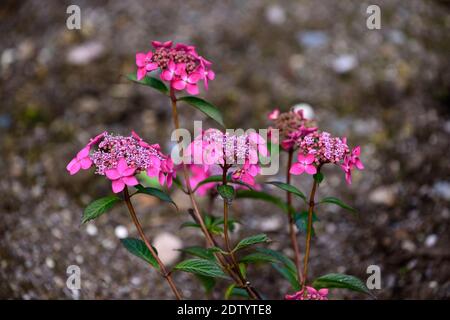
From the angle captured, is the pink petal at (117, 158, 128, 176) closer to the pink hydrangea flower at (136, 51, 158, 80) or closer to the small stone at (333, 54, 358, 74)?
the pink hydrangea flower at (136, 51, 158, 80)

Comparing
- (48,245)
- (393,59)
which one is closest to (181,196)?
(48,245)

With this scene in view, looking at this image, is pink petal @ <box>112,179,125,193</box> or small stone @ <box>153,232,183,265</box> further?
small stone @ <box>153,232,183,265</box>

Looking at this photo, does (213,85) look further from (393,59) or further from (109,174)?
(109,174)

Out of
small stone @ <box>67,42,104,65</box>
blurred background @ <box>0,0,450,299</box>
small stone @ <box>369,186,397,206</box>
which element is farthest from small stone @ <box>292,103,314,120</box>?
small stone @ <box>67,42,104,65</box>

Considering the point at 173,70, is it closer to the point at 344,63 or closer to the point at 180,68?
the point at 180,68

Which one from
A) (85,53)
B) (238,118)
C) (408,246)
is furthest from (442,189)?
(85,53)

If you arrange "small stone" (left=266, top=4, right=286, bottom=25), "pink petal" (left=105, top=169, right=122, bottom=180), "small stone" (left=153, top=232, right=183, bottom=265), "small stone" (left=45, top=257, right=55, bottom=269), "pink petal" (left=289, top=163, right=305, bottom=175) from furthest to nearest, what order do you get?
"small stone" (left=266, top=4, right=286, bottom=25) < "small stone" (left=153, top=232, right=183, bottom=265) < "small stone" (left=45, top=257, right=55, bottom=269) < "pink petal" (left=289, top=163, right=305, bottom=175) < "pink petal" (left=105, top=169, right=122, bottom=180)
